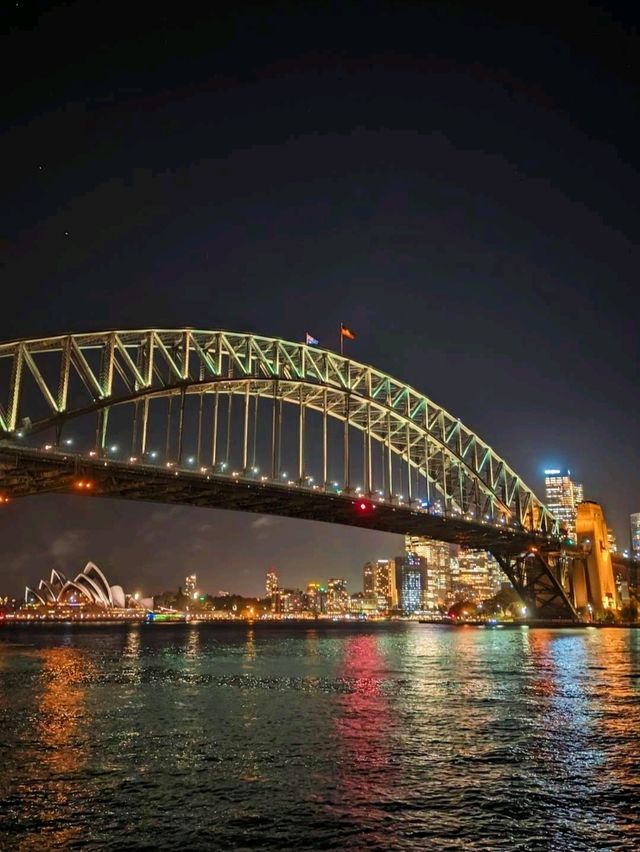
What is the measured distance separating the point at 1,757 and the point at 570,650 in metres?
39.7

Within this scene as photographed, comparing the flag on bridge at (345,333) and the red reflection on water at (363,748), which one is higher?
the flag on bridge at (345,333)

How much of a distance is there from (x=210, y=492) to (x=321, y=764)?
1788 inches

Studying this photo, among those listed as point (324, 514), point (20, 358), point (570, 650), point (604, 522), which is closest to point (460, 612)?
point (604, 522)

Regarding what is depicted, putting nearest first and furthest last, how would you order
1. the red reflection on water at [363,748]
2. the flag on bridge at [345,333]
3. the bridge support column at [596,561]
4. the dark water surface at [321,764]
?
the dark water surface at [321,764]
the red reflection on water at [363,748]
the flag on bridge at [345,333]
the bridge support column at [596,561]

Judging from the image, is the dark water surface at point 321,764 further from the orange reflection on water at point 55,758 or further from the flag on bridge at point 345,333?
the flag on bridge at point 345,333

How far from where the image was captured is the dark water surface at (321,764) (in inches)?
388

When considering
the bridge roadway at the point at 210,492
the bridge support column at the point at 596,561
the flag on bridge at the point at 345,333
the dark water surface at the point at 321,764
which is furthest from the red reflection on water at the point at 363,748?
the bridge support column at the point at 596,561

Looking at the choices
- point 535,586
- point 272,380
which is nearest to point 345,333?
point 272,380

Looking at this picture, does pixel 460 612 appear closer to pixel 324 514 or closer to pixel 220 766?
pixel 324 514

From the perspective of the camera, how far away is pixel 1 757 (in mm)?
14242

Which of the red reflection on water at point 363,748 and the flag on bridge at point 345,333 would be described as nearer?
the red reflection on water at point 363,748

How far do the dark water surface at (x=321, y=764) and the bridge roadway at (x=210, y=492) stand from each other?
73.9 feet

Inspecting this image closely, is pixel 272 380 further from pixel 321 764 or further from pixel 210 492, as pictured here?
pixel 321 764

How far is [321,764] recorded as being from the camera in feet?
45.0
